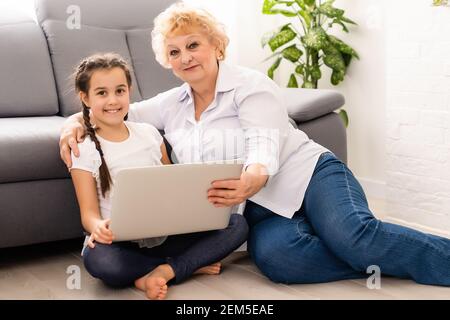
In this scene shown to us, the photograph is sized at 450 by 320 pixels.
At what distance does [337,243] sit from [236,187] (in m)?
0.36

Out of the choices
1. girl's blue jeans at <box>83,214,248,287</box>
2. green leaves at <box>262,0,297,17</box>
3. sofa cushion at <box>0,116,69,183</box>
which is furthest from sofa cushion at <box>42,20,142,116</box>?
girl's blue jeans at <box>83,214,248,287</box>

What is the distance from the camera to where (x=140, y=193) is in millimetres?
1975

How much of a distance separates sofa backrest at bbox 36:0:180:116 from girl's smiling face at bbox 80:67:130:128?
71 centimetres

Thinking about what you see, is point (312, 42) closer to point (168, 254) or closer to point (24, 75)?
point (24, 75)

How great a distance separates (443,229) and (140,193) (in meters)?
1.36

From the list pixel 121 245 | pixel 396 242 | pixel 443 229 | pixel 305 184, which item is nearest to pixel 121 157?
pixel 121 245

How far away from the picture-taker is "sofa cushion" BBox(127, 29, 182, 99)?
310 centimetres

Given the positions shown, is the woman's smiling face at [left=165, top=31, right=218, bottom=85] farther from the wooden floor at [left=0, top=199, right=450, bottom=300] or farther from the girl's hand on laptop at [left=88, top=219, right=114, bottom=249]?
the wooden floor at [left=0, top=199, right=450, bottom=300]

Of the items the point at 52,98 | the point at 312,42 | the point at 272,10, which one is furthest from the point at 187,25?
the point at 272,10

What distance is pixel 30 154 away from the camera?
232 centimetres

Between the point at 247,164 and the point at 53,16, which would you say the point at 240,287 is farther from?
the point at 53,16

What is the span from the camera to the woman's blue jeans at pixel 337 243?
2.14 metres

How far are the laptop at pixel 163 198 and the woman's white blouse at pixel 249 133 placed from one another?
0.21 m

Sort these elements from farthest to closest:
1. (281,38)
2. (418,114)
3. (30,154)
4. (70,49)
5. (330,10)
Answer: (281,38) → (330,10) → (70,49) → (418,114) → (30,154)
